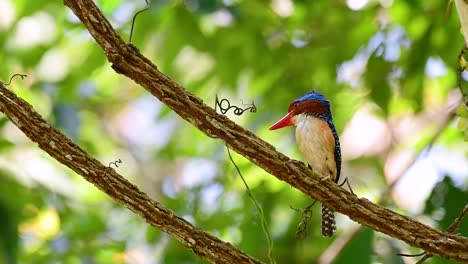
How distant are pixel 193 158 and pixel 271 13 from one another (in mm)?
709

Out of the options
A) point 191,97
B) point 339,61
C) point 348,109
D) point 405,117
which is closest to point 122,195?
point 191,97

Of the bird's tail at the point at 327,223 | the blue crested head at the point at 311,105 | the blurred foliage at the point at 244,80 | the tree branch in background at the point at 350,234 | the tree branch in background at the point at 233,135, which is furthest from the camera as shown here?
the blurred foliage at the point at 244,80

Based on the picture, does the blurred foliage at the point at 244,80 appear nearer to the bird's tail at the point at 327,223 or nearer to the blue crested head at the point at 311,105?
the bird's tail at the point at 327,223

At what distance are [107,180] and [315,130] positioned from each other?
0.35m

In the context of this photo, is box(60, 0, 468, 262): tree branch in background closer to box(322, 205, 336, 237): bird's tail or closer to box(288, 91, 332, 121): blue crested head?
box(288, 91, 332, 121): blue crested head

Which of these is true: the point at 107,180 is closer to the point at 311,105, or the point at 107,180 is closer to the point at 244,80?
the point at 311,105

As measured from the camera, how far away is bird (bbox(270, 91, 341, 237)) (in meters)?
1.40

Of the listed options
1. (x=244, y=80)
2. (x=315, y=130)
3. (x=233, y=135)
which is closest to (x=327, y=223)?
(x=315, y=130)

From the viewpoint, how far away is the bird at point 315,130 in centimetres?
140

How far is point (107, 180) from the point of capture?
1.25 metres

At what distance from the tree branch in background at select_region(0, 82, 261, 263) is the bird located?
0.19m

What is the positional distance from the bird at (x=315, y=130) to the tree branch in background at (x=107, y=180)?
19 cm

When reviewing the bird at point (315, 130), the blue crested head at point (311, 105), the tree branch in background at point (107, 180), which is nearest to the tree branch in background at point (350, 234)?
the bird at point (315, 130)

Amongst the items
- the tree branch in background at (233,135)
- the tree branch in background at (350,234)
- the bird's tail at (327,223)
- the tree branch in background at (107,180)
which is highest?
the tree branch in background at (350,234)
